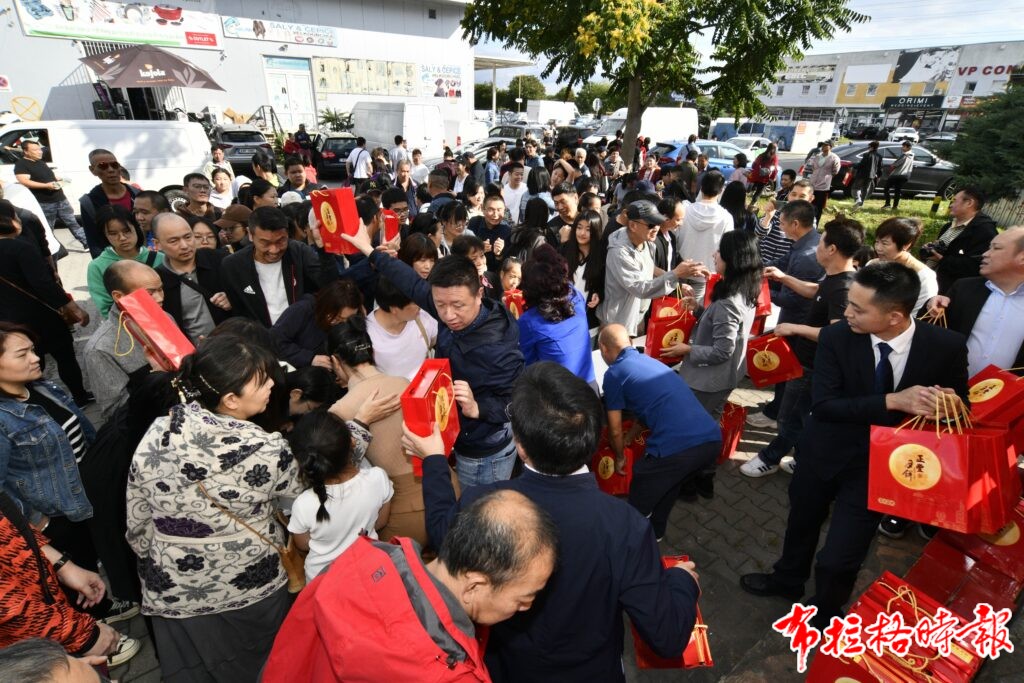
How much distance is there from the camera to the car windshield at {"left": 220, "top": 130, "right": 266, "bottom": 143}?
15802mm

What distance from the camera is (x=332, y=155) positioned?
656 inches

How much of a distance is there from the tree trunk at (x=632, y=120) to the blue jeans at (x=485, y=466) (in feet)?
36.4

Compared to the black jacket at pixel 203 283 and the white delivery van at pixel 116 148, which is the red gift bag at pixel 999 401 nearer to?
the black jacket at pixel 203 283

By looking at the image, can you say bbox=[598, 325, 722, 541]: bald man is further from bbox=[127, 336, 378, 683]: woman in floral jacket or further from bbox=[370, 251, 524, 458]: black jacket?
bbox=[127, 336, 378, 683]: woman in floral jacket

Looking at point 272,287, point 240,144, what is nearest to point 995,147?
point 272,287

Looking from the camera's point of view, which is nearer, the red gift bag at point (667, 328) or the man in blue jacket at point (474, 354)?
the man in blue jacket at point (474, 354)

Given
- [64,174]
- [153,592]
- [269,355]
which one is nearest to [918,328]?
[269,355]

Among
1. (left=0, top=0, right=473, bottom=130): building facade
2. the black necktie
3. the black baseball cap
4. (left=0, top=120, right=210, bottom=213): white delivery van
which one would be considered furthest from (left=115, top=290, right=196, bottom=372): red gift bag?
(left=0, top=0, right=473, bottom=130): building facade

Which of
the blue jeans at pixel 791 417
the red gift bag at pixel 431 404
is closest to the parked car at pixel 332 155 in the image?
the blue jeans at pixel 791 417

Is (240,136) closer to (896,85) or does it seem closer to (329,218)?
(329,218)

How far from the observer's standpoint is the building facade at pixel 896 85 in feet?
134

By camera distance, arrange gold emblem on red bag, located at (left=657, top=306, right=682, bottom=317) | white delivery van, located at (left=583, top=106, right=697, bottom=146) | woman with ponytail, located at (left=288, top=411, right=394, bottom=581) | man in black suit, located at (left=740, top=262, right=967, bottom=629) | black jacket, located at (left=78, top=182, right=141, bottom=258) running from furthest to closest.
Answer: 1. white delivery van, located at (left=583, top=106, right=697, bottom=146)
2. black jacket, located at (left=78, top=182, right=141, bottom=258)
3. gold emblem on red bag, located at (left=657, top=306, right=682, bottom=317)
4. man in black suit, located at (left=740, top=262, right=967, bottom=629)
5. woman with ponytail, located at (left=288, top=411, right=394, bottom=581)

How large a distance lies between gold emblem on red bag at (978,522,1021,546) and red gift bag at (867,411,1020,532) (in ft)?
2.10

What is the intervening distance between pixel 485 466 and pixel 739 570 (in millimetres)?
1923
